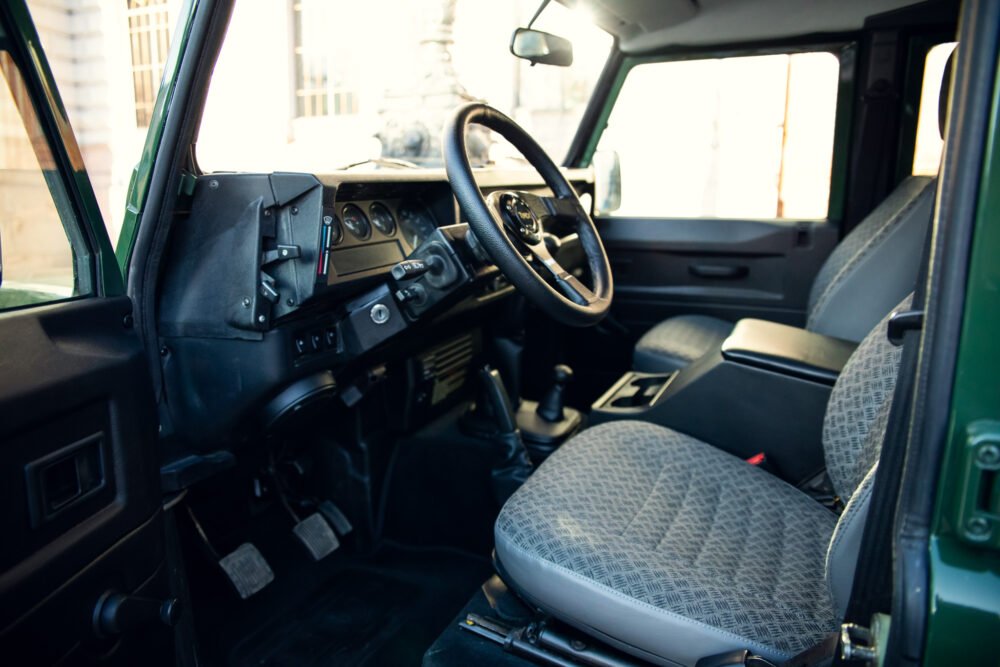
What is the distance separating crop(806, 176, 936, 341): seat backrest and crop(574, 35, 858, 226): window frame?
0.30m

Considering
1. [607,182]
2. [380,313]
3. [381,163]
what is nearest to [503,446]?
[380,313]

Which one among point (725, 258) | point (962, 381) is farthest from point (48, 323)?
point (725, 258)

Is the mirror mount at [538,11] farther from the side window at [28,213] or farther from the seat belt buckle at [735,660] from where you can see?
the seat belt buckle at [735,660]

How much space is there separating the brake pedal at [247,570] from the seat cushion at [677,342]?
1330mm

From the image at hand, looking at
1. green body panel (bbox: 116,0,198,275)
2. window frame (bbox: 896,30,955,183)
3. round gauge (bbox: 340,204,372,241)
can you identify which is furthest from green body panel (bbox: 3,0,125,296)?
window frame (bbox: 896,30,955,183)

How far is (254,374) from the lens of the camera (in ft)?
5.10

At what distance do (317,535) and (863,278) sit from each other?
172cm

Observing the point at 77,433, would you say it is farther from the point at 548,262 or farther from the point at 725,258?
the point at 725,258

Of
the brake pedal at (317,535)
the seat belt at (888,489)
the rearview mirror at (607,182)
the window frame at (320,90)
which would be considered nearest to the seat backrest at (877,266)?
the rearview mirror at (607,182)

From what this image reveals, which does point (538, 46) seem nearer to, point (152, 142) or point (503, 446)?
point (503, 446)

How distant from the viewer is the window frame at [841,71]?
8.71ft

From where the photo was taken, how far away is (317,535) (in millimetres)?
2113

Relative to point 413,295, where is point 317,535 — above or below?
below

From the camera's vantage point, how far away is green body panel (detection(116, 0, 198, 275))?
4.31 ft
